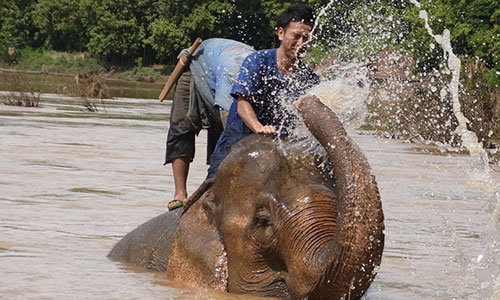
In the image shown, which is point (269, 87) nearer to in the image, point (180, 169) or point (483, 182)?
Answer: point (483, 182)

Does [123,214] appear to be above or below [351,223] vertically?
below

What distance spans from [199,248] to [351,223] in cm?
132

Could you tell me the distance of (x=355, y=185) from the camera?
4395 mm

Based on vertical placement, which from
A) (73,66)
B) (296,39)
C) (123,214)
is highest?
(296,39)

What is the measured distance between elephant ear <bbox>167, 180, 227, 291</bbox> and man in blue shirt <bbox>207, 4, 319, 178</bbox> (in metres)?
0.43

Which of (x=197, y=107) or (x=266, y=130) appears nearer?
(x=266, y=130)

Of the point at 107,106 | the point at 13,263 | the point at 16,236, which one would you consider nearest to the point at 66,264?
the point at 13,263

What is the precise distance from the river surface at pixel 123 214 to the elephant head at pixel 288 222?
204 mm

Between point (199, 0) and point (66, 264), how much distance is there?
73504mm

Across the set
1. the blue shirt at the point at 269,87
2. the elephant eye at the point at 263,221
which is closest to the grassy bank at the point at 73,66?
the blue shirt at the point at 269,87

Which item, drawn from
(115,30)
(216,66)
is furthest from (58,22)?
(216,66)

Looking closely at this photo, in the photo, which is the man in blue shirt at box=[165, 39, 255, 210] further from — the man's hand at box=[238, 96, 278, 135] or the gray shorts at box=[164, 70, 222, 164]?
the man's hand at box=[238, 96, 278, 135]

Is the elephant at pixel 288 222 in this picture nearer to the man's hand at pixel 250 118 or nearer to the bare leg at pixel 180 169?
the man's hand at pixel 250 118

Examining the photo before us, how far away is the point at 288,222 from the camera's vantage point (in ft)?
16.1
